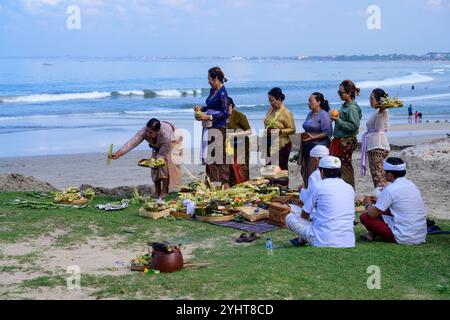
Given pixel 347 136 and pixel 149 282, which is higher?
pixel 347 136

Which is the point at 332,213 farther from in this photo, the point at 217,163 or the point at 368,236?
the point at 217,163

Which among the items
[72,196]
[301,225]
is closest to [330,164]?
[301,225]

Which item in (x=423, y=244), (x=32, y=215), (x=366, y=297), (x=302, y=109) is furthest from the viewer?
(x=302, y=109)

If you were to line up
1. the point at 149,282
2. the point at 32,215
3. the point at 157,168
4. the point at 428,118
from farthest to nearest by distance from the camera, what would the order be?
the point at 428,118 → the point at 157,168 → the point at 32,215 → the point at 149,282

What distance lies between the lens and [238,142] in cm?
1212

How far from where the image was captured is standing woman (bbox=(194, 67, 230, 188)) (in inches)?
460

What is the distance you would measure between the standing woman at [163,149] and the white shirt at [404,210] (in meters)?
4.44

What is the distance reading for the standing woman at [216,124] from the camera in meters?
11.7

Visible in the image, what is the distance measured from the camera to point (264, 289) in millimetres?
6359

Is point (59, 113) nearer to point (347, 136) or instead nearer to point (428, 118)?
point (428, 118)

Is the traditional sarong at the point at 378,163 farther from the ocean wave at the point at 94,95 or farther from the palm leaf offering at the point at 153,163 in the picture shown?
the ocean wave at the point at 94,95

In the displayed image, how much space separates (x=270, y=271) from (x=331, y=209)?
1.32 meters
